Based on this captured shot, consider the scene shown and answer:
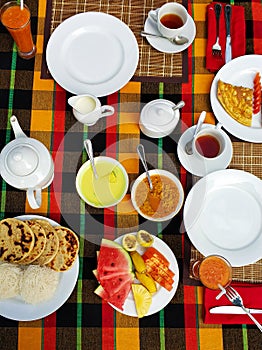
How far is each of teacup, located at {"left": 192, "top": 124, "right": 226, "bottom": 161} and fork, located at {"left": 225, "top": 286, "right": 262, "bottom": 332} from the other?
0.40 m

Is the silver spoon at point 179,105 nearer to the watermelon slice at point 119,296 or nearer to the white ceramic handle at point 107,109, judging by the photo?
the white ceramic handle at point 107,109

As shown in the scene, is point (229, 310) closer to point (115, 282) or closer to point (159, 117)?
point (115, 282)

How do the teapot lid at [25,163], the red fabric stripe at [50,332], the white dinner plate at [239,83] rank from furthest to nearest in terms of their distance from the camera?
the white dinner plate at [239,83], the red fabric stripe at [50,332], the teapot lid at [25,163]

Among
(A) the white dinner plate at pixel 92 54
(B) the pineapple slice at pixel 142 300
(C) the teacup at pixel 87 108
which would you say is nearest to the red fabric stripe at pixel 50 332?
(B) the pineapple slice at pixel 142 300

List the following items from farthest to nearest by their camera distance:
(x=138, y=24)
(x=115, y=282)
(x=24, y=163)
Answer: (x=138, y=24) → (x=115, y=282) → (x=24, y=163)

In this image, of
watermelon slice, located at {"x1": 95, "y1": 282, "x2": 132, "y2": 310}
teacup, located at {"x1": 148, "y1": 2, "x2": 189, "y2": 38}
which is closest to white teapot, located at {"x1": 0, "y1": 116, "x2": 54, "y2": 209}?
watermelon slice, located at {"x1": 95, "y1": 282, "x2": 132, "y2": 310}

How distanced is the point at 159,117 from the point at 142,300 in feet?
1.79

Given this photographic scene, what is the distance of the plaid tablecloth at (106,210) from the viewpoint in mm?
1405

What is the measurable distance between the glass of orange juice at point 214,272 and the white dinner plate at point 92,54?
62 cm

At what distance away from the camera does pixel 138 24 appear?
5.26 feet

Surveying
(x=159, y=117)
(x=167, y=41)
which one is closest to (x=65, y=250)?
(x=159, y=117)

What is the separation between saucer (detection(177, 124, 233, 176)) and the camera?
4.79ft

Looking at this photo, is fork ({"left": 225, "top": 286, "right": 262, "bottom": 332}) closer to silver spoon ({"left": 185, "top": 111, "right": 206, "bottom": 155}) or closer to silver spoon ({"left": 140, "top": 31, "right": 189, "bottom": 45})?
silver spoon ({"left": 185, "top": 111, "right": 206, "bottom": 155})

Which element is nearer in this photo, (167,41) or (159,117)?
(159,117)
